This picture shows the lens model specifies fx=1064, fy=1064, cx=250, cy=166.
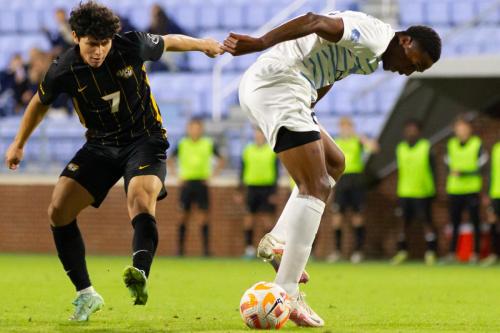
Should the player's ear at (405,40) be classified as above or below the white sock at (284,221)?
above

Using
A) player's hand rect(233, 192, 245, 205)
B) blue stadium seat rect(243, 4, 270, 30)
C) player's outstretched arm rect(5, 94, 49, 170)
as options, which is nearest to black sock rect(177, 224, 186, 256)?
player's hand rect(233, 192, 245, 205)

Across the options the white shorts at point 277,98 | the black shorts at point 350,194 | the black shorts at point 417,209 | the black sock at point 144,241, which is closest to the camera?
the white shorts at point 277,98

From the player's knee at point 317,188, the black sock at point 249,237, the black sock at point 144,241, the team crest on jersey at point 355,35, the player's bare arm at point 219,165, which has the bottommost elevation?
the black sock at point 249,237

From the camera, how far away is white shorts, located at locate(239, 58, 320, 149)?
611 centimetres

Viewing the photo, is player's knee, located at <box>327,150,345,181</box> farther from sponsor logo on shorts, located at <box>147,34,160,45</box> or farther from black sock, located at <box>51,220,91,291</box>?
black sock, located at <box>51,220,91,291</box>

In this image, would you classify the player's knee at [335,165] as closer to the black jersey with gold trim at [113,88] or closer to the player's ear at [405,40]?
the player's ear at [405,40]

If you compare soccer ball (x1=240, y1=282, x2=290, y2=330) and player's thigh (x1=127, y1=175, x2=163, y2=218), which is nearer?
soccer ball (x1=240, y1=282, x2=290, y2=330)

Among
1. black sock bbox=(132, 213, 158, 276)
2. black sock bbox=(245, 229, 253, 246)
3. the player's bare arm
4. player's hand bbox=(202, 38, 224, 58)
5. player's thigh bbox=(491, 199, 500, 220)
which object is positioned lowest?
black sock bbox=(245, 229, 253, 246)

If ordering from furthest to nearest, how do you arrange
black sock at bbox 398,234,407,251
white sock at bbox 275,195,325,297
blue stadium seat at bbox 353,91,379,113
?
1. blue stadium seat at bbox 353,91,379,113
2. black sock at bbox 398,234,407,251
3. white sock at bbox 275,195,325,297

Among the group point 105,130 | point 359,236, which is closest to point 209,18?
point 359,236

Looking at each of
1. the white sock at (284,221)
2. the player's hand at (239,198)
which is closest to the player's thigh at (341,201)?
the player's hand at (239,198)

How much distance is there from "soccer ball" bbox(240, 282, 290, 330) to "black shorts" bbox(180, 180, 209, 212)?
11.1 metres

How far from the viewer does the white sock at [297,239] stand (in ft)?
19.7

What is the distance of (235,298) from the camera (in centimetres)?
888
